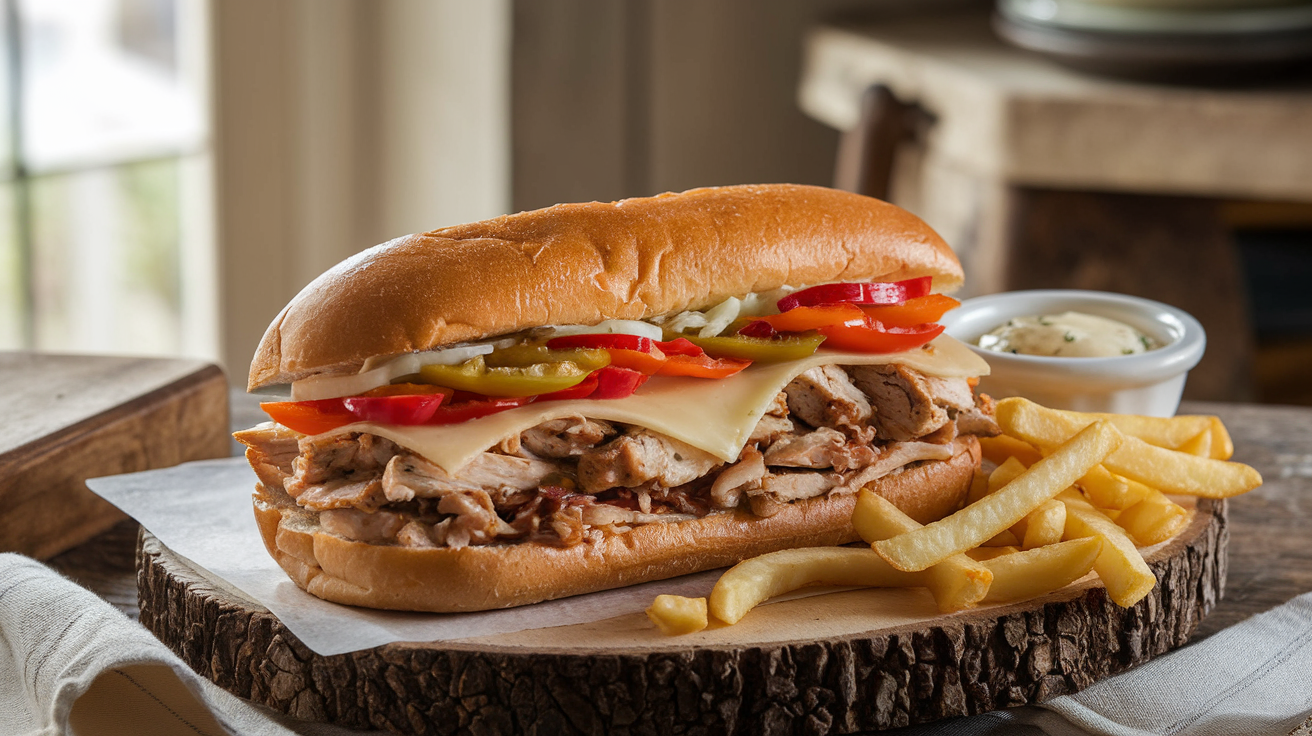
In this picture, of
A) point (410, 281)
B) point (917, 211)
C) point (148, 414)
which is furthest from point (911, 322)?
point (917, 211)

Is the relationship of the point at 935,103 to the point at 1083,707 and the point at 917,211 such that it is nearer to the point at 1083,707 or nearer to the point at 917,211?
the point at 917,211

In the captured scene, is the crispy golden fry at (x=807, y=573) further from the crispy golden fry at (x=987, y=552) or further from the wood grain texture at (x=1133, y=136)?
the wood grain texture at (x=1133, y=136)

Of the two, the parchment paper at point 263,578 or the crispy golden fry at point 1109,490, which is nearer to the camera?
the parchment paper at point 263,578

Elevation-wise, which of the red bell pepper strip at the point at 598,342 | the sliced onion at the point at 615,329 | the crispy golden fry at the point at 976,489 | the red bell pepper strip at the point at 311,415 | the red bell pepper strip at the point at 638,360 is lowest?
the crispy golden fry at the point at 976,489

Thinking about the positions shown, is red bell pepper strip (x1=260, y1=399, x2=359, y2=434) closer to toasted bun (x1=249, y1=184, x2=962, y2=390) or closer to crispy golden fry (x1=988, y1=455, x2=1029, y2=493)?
toasted bun (x1=249, y1=184, x2=962, y2=390)

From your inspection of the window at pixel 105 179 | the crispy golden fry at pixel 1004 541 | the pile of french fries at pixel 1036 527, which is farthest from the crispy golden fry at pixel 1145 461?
the window at pixel 105 179

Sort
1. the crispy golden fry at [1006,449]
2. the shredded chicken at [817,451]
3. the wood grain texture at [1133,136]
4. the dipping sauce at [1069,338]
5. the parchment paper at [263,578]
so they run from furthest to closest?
the wood grain texture at [1133,136] < the dipping sauce at [1069,338] < the crispy golden fry at [1006,449] < the shredded chicken at [817,451] < the parchment paper at [263,578]

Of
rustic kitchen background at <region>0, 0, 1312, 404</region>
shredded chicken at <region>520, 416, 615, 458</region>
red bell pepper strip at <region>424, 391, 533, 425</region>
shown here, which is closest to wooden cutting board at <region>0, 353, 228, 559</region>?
red bell pepper strip at <region>424, 391, 533, 425</region>
